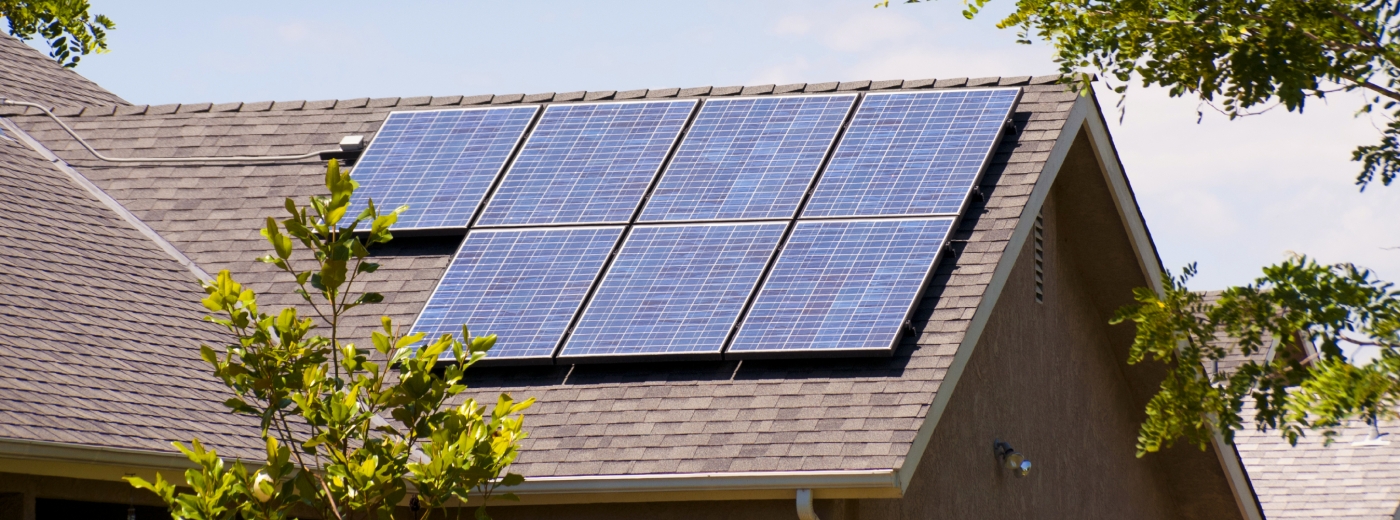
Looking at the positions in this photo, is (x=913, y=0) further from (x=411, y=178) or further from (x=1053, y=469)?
(x=1053, y=469)

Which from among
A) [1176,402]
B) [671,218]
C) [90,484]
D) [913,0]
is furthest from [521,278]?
[1176,402]

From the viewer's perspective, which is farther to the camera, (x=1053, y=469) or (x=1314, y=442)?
(x=1314, y=442)

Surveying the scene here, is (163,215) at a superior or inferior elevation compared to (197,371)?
superior

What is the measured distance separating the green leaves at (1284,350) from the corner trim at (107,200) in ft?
22.8

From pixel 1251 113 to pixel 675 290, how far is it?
14.0 feet

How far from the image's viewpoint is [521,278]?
11.4m

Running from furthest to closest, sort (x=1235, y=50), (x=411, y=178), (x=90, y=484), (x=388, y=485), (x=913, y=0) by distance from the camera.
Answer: (x=411, y=178)
(x=90, y=484)
(x=913, y=0)
(x=1235, y=50)
(x=388, y=485)

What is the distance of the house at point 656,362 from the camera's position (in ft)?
30.9

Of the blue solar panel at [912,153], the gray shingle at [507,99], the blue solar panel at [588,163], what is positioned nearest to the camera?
the blue solar panel at [912,153]

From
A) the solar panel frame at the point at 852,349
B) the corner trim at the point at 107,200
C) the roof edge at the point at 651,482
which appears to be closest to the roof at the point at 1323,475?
the solar panel frame at the point at 852,349

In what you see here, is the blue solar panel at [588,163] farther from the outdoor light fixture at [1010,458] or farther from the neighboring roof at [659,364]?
the outdoor light fixture at [1010,458]

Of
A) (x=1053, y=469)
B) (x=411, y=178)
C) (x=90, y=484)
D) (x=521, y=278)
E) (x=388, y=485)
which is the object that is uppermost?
(x=411, y=178)

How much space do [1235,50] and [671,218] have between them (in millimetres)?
4883

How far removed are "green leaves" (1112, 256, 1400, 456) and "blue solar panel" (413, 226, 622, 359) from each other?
4069 millimetres
